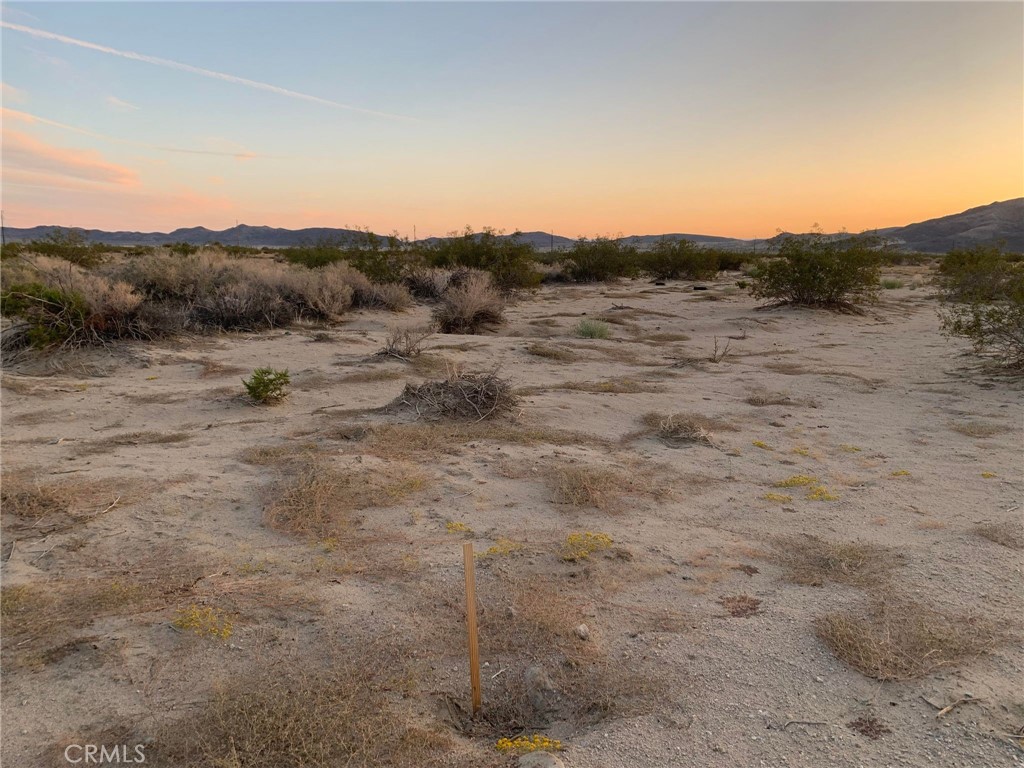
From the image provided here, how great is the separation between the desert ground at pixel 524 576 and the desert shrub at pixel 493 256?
1261 centimetres

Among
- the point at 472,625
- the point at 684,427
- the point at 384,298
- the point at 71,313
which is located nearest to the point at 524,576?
the point at 472,625

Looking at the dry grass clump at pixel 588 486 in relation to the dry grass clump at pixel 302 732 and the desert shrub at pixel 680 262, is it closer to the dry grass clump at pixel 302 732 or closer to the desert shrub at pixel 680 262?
the dry grass clump at pixel 302 732

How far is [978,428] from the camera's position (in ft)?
20.2

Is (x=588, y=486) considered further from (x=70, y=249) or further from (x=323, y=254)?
(x=70, y=249)

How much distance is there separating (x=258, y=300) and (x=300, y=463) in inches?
306

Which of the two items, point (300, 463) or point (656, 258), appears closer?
point (300, 463)

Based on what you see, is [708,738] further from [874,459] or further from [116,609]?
[874,459]

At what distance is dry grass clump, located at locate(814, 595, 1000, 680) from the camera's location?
2584 mm

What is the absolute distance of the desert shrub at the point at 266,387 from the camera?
6641 millimetres

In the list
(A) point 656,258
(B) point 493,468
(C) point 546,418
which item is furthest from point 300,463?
(A) point 656,258

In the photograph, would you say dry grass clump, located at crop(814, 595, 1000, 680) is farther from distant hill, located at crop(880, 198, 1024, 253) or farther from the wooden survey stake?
distant hill, located at crop(880, 198, 1024, 253)

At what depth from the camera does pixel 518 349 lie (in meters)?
10.4

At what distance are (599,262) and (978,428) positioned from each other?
65.2 ft

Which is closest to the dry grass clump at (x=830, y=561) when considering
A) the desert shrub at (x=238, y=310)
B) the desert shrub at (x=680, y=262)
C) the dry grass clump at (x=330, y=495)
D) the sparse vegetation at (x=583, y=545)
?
the sparse vegetation at (x=583, y=545)
